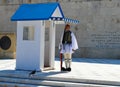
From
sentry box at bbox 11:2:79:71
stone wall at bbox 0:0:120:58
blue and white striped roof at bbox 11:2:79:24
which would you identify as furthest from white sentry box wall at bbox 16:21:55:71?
stone wall at bbox 0:0:120:58

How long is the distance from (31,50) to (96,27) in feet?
29.4

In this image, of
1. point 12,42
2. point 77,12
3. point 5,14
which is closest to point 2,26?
point 5,14

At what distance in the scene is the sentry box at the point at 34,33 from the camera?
39.2 ft

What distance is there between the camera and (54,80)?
1046 centimetres

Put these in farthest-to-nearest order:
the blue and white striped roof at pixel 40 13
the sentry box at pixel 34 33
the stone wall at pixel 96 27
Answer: the stone wall at pixel 96 27 < the sentry box at pixel 34 33 < the blue and white striped roof at pixel 40 13

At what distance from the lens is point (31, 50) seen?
1213cm

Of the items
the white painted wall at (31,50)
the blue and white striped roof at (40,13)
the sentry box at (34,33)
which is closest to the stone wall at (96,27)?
the sentry box at (34,33)

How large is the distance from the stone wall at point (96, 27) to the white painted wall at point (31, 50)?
28.4 feet

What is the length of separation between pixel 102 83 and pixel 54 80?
5.34ft

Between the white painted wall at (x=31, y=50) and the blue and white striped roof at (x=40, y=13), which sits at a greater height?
the blue and white striped roof at (x=40, y=13)

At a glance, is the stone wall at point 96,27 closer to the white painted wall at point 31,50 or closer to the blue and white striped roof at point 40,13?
the blue and white striped roof at point 40,13

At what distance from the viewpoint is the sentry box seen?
39.2ft

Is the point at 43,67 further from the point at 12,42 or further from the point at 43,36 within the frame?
the point at 12,42

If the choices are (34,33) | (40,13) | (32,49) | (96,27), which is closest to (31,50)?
(32,49)
